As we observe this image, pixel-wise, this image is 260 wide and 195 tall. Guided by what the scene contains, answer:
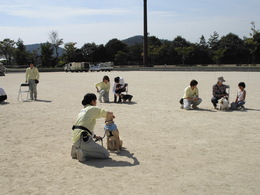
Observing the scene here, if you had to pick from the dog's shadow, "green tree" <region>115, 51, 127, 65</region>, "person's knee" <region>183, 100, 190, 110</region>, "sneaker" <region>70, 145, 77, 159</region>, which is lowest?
the dog's shadow

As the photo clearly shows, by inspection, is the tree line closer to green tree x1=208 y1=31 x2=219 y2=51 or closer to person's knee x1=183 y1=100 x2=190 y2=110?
green tree x1=208 y1=31 x2=219 y2=51

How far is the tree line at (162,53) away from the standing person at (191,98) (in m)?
47.5

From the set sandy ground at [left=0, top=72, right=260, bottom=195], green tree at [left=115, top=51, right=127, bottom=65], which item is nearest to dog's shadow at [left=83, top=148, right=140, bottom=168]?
sandy ground at [left=0, top=72, right=260, bottom=195]

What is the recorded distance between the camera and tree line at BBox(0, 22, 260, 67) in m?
61.9

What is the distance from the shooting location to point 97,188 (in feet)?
13.4

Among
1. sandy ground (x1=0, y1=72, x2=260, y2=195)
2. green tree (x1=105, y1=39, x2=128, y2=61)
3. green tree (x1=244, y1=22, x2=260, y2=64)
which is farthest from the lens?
green tree (x1=105, y1=39, x2=128, y2=61)

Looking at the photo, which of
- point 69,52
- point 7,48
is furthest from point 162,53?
point 7,48

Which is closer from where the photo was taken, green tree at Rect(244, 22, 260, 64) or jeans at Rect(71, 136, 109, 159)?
jeans at Rect(71, 136, 109, 159)

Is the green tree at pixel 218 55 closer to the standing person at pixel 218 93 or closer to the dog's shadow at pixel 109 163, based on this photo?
the standing person at pixel 218 93

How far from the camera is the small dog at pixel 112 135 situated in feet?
18.3

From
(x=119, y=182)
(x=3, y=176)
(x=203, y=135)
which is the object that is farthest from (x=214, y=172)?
(x=3, y=176)

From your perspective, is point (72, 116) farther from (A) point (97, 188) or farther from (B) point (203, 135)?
(A) point (97, 188)

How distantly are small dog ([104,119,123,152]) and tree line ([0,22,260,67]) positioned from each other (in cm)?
5310

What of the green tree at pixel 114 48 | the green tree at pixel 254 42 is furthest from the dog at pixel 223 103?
the green tree at pixel 114 48
